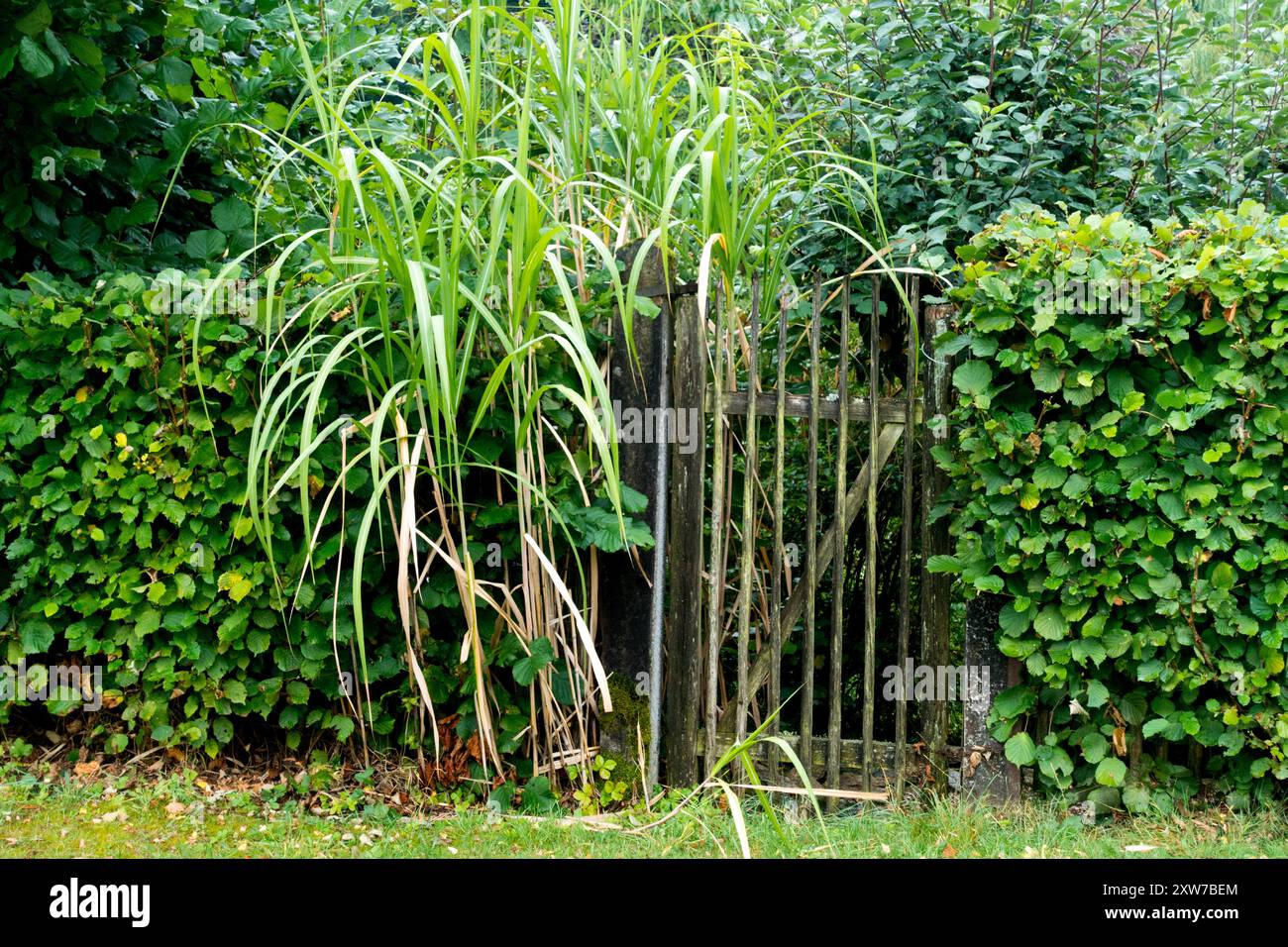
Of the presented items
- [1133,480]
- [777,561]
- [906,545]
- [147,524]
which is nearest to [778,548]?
[777,561]

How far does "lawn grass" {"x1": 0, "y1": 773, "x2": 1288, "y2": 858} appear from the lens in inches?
112

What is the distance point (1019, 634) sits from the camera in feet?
10.3

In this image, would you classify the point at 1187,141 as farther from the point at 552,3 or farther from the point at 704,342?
the point at 552,3

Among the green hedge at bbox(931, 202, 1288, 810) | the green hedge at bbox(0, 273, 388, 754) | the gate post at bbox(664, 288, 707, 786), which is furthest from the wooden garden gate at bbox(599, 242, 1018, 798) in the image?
the green hedge at bbox(0, 273, 388, 754)

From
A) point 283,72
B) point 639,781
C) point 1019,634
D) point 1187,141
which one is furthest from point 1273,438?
point 283,72


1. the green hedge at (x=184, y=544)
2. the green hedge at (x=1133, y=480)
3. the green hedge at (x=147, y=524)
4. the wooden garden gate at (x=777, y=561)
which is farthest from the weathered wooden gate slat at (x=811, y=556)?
the green hedge at (x=147, y=524)

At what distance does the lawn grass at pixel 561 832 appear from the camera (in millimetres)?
2834

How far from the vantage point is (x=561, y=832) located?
9.55ft

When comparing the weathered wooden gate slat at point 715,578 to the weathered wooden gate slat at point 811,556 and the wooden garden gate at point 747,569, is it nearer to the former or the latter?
the wooden garden gate at point 747,569

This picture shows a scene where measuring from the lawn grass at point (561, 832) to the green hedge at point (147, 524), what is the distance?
0.88 ft

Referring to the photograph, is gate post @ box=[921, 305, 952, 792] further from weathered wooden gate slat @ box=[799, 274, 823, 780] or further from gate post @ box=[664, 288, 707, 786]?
gate post @ box=[664, 288, 707, 786]

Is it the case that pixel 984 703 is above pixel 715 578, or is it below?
below

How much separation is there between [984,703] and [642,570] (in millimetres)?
1189

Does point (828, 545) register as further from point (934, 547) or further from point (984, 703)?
point (984, 703)
